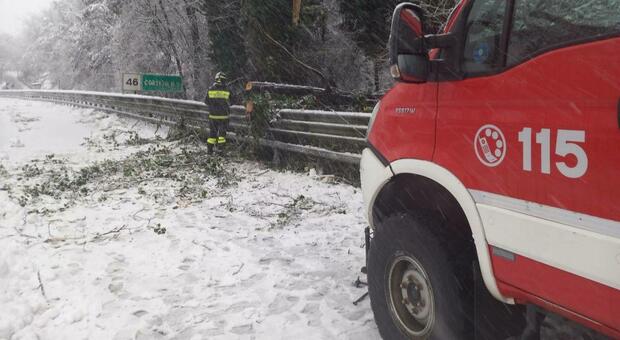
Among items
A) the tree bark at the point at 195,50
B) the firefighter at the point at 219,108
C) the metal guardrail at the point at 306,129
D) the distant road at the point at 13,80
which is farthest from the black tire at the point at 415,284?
the distant road at the point at 13,80

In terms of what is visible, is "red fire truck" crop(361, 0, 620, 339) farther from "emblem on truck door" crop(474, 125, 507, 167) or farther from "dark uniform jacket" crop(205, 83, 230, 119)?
"dark uniform jacket" crop(205, 83, 230, 119)

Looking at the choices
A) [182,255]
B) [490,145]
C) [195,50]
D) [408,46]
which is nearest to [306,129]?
[182,255]

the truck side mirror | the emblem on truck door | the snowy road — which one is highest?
the truck side mirror

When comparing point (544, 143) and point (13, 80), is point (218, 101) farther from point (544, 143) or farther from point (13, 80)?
point (13, 80)

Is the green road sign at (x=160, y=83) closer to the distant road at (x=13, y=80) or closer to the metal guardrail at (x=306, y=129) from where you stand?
the metal guardrail at (x=306, y=129)

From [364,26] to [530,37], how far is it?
52.1 feet

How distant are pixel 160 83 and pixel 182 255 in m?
12.6

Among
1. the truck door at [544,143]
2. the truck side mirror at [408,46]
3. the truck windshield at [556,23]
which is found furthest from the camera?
the truck side mirror at [408,46]

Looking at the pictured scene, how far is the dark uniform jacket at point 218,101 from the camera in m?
10.7

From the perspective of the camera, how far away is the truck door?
1.74 meters

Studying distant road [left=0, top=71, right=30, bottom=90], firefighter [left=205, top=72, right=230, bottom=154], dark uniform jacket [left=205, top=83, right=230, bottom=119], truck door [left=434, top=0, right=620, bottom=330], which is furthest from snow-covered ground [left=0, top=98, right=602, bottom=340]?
distant road [left=0, top=71, right=30, bottom=90]

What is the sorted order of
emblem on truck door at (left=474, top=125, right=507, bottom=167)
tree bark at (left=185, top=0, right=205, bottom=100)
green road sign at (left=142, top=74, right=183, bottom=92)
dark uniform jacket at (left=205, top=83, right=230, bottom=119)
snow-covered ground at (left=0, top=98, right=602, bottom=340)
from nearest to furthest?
emblem on truck door at (left=474, top=125, right=507, bottom=167), snow-covered ground at (left=0, top=98, right=602, bottom=340), dark uniform jacket at (left=205, top=83, right=230, bottom=119), green road sign at (left=142, top=74, right=183, bottom=92), tree bark at (left=185, top=0, right=205, bottom=100)

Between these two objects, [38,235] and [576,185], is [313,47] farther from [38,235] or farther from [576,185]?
[576,185]

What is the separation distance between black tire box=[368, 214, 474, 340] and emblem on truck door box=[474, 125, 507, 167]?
614 millimetres
